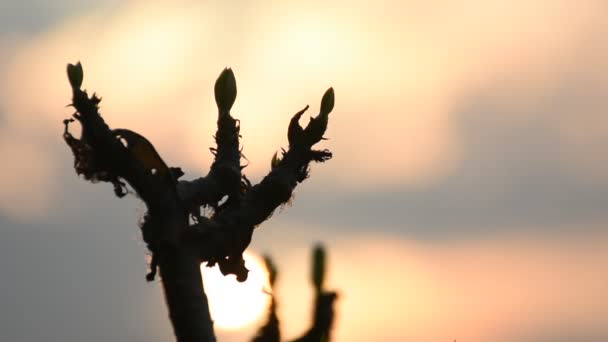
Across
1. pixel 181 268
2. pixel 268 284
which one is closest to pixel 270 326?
pixel 268 284

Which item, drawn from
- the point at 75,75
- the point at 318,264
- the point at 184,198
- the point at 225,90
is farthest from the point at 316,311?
the point at 75,75

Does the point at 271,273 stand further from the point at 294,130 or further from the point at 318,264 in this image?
the point at 294,130

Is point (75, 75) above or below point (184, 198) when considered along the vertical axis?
above

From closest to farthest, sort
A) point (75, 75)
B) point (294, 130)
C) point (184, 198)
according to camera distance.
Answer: point (75, 75) < point (184, 198) < point (294, 130)

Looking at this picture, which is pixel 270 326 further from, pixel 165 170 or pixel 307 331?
pixel 165 170

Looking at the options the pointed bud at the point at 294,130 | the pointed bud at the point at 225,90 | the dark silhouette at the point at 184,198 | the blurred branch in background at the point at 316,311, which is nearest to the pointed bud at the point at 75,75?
the dark silhouette at the point at 184,198

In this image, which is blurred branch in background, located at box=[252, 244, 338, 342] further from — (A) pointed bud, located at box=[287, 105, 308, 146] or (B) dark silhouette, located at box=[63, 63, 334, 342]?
(A) pointed bud, located at box=[287, 105, 308, 146]
